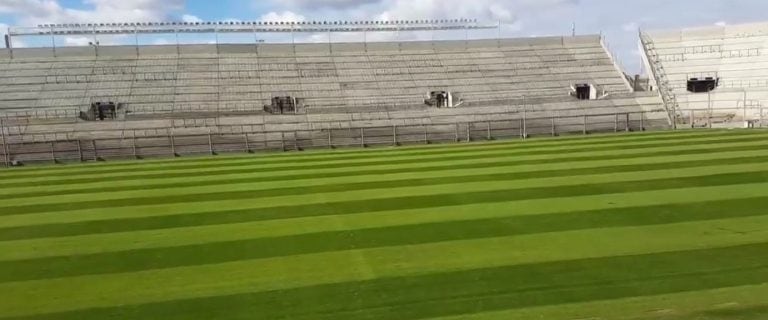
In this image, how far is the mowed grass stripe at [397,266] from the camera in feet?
19.8

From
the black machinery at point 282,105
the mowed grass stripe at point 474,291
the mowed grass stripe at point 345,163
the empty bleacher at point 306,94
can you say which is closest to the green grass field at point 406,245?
the mowed grass stripe at point 474,291

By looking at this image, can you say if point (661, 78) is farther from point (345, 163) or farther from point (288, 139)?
point (345, 163)

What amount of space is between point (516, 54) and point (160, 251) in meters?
38.1

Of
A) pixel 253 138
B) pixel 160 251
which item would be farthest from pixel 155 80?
pixel 160 251

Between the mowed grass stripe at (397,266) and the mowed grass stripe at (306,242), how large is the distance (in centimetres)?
28

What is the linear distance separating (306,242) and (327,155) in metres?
12.9

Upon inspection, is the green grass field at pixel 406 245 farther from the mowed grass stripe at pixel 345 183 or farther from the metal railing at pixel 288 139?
the metal railing at pixel 288 139

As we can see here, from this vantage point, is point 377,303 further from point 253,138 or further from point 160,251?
point 253,138

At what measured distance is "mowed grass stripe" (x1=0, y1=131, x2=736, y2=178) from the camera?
19106 mm

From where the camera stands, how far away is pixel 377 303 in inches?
221

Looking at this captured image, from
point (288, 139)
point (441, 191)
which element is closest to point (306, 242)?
point (441, 191)

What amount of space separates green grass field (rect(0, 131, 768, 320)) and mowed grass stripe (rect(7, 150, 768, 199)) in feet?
0.30

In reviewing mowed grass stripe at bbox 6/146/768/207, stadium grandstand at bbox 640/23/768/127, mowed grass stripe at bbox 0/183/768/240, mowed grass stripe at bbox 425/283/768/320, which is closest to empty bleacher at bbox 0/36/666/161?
stadium grandstand at bbox 640/23/768/127

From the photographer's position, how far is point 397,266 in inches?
263
